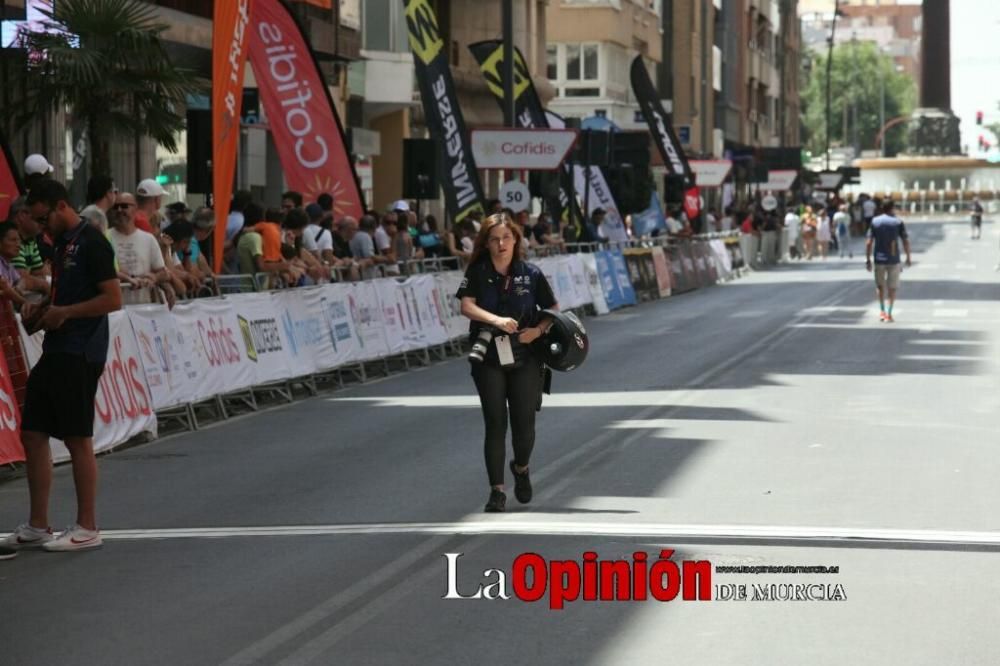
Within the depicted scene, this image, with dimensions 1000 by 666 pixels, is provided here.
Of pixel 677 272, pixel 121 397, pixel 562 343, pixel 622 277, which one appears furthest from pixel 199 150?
pixel 677 272

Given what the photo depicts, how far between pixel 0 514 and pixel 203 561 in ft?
9.11

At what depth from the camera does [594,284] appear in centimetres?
3688

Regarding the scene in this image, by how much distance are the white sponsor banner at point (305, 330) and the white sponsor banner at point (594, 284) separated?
48.7ft

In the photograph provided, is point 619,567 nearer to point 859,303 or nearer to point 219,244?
point 219,244

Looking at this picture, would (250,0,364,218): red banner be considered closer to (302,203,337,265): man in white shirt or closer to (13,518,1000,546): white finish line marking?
(302,203,337,265): man in white shirt

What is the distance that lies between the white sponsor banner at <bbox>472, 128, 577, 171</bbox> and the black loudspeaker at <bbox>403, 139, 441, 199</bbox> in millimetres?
1575

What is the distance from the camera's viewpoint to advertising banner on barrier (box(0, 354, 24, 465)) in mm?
14062

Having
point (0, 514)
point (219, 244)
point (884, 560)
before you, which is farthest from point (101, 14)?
point (884, 560)

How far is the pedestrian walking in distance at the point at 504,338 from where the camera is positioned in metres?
12.1

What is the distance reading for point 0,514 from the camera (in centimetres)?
1279

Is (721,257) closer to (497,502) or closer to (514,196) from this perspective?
(514,196)

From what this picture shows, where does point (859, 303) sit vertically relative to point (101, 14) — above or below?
below

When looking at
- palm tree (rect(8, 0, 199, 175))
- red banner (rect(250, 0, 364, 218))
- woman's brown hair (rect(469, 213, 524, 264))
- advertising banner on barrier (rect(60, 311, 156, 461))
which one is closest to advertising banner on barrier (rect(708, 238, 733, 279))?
red banner (rect(250, 0, 364, 218))

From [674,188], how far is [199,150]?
Result: 1188 inches
